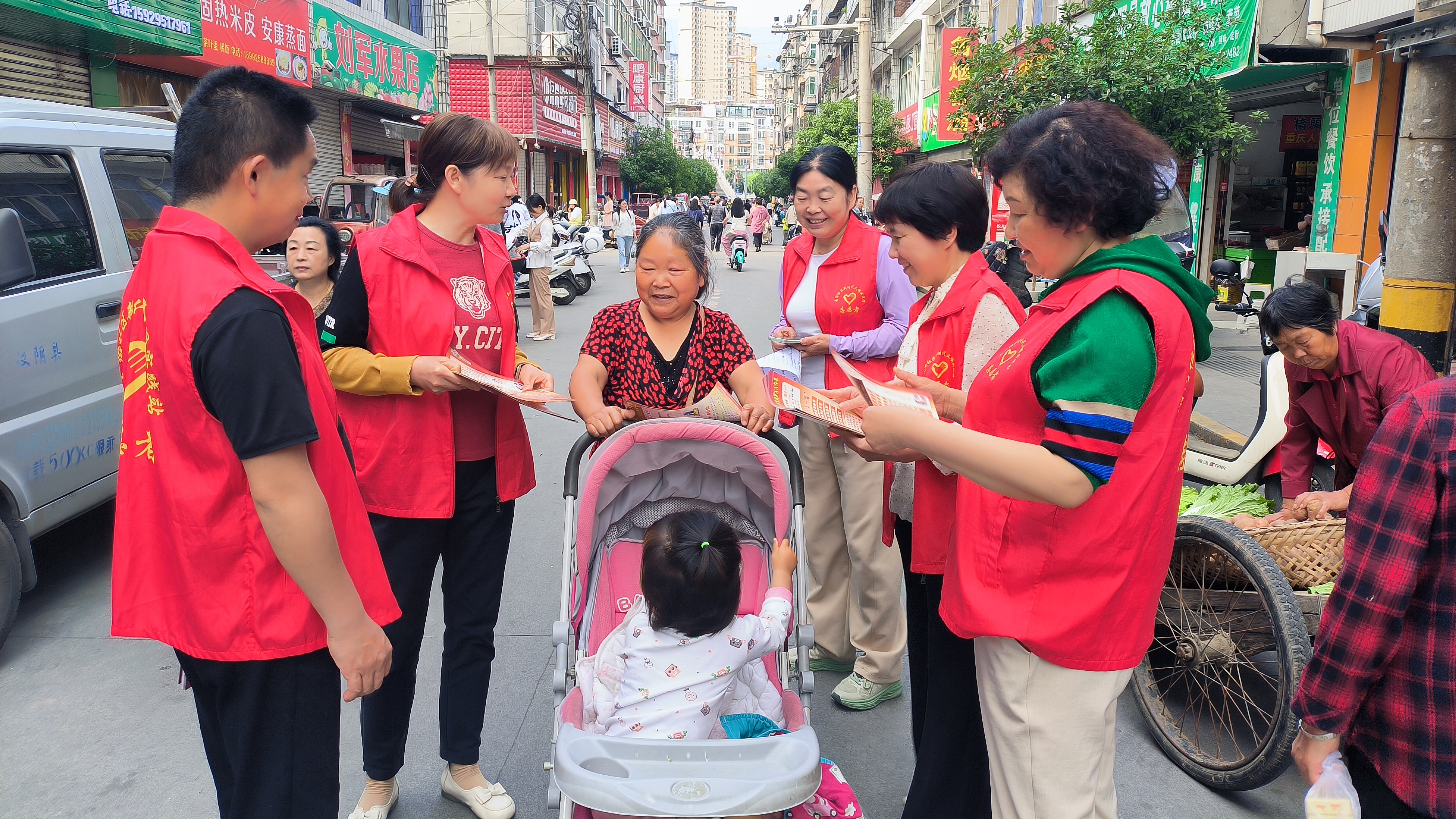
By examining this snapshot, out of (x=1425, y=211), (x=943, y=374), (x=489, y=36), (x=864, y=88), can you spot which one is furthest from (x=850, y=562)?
(x=489, y=36)

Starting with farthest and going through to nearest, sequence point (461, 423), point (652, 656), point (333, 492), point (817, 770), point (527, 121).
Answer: point (527, 121)
point (461, 423)
point (652, 656)
point (817, 770)
point (333, 492)

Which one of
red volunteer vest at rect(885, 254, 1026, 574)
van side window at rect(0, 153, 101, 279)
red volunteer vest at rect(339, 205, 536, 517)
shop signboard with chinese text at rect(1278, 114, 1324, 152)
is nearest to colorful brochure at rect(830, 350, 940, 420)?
red volunteer vest at rect(885, 254, 1026, 574)

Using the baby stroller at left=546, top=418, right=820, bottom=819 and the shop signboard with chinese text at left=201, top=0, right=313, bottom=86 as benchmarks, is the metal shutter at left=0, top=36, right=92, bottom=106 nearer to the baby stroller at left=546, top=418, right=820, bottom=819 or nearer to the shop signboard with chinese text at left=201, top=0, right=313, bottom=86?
the shop signboard with chinese text at left=201, top=0, right=313, bottom=86

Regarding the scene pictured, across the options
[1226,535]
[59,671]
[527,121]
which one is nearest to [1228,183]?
[1226,535]

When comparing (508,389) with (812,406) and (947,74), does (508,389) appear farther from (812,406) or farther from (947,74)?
(947,74)

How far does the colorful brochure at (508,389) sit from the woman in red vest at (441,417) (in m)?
0.04

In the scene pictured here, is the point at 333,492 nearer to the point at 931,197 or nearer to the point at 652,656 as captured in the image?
the point at 652,656

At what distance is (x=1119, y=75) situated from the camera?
28.2 ft

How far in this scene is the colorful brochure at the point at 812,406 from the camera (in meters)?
1.98

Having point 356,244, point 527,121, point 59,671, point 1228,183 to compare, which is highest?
point 527,121

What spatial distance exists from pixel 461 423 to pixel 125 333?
40.3 inches

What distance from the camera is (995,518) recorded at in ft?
5.81

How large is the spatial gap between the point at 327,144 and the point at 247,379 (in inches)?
673

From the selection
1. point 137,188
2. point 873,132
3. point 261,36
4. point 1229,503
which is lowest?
point 1229,503
